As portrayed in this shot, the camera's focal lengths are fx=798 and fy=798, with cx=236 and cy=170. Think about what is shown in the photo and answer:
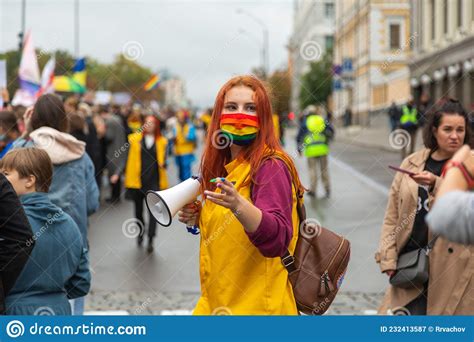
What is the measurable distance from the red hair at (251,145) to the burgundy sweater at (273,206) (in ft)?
0.14

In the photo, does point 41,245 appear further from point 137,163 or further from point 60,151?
point 137,163

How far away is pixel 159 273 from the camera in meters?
8.20

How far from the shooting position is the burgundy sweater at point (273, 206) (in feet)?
8.92

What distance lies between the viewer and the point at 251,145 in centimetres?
301

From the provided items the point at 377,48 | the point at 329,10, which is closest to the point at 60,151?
the point at 377,48

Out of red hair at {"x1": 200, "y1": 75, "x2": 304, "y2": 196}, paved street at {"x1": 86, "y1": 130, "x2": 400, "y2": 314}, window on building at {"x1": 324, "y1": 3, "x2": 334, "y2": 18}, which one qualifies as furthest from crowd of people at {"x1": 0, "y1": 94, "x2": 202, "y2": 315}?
window on building at {"x1": 324, "y1": 3, "x2": 334, "y2": 18}

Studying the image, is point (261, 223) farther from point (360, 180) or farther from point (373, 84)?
point (373, 84)

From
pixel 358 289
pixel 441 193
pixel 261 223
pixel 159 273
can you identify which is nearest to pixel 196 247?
pixel 159 273

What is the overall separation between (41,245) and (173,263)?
5.10 m

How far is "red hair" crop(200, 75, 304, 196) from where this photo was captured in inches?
116

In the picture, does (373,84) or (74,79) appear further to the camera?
(373,84)

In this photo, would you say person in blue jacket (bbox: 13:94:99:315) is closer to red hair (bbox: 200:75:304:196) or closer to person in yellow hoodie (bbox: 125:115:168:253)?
red hair (bbox: 200:75:304:196)

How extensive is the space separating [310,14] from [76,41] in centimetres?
5947

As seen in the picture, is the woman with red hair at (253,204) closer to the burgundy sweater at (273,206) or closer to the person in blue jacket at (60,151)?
the burgundy sweater at (273,206)
